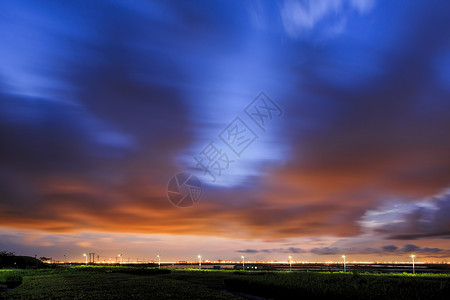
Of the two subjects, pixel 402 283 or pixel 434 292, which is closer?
pixel 434 292

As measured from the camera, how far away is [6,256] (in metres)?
67.8

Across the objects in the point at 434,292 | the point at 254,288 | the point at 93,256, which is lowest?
the point at 93,256

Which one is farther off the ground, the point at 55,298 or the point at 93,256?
the point at 55,298

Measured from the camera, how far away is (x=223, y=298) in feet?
54.8

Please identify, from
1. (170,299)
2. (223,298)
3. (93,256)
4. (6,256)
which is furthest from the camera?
(93,256)

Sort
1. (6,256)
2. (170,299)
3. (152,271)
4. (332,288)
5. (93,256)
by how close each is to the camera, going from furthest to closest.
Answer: (93,256)
(6,256)
(152,271)
(332,288)
(170,299)

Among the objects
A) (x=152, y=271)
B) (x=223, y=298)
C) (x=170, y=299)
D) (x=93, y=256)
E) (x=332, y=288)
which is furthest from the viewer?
(x=93, y=256)

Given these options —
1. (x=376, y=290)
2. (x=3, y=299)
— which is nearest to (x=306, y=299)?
(x=376, y=290)

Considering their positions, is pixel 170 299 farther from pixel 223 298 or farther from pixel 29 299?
pixel 29 299

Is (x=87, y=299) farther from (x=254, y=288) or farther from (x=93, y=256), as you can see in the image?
(x=93, y=256)

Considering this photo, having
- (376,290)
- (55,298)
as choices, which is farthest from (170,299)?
(376,290)

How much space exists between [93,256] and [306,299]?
494 ft

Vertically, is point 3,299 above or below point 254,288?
above

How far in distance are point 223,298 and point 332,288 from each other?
604cm
